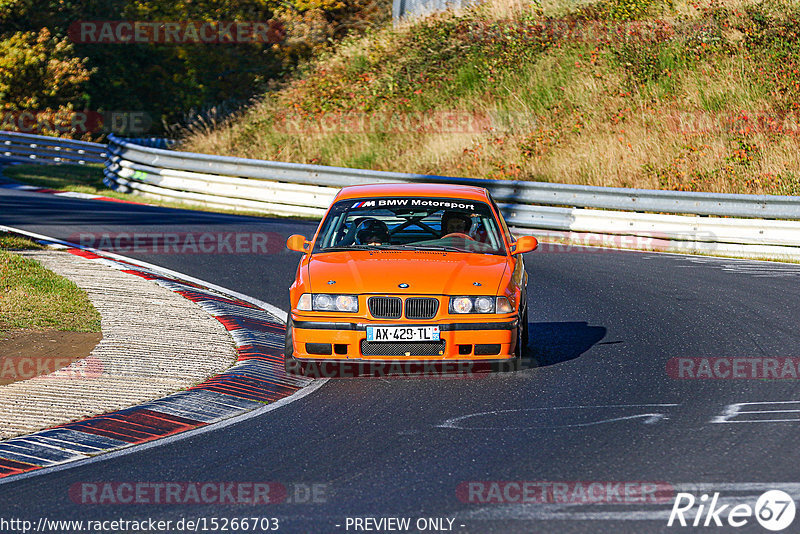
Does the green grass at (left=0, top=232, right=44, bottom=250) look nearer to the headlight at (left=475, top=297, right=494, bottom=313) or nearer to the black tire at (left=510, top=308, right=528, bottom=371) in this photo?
the black tire at (left=510, top=308, right=528, bottom=371)

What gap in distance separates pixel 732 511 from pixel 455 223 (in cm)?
501

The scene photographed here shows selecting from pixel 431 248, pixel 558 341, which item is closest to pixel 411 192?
pixel 431 248

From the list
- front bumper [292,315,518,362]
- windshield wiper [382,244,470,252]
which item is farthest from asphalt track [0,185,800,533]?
windshield wiper [382,244,470,252]

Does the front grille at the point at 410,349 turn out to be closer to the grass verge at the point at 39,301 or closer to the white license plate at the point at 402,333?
the white license plate at the point at 402,333

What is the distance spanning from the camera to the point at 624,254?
54.7ft

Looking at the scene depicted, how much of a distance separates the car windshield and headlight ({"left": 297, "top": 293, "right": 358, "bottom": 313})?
940 mm

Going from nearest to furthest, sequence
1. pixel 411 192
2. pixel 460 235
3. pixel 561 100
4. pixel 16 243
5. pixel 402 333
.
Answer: pixel 402 333, pixel 460 235, pixel 411 192, pixel 16 243, pixel 561 100

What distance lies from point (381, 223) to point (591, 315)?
298cm

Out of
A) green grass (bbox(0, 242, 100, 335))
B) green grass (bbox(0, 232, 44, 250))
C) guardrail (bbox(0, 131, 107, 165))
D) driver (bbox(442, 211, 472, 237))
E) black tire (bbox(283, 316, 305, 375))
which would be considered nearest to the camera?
black tire (bbox(283, 316, 305, 375))

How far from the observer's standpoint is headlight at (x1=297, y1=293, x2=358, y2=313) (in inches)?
334

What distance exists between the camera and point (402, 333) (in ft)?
27.4

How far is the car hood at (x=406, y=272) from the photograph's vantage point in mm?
8523

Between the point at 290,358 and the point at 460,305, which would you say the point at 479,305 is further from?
the point at 290,358

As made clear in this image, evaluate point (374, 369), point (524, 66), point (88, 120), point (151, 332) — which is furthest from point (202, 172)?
point (88, 120)
